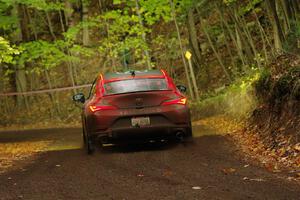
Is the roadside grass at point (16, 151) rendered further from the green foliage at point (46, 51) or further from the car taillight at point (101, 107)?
the green foliage at point (46, 51)

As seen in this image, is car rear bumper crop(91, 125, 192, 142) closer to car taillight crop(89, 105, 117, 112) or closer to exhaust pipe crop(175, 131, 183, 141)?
exhaust pipe crop(175, 131, 183, 141)

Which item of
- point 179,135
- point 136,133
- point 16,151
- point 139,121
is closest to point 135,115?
point 139,121

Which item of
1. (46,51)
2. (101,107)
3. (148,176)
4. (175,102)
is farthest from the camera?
(46,51)

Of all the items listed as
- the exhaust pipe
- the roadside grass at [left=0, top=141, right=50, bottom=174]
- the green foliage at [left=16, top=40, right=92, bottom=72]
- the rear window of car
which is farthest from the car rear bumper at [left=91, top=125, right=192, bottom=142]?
the green foliage at [left=16, top=40, right=92, bottom=72]

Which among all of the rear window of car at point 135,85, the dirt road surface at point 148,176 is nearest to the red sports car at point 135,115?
the rear window of car at point 135,85

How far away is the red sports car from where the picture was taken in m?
10.6

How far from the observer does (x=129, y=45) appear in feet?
76.1

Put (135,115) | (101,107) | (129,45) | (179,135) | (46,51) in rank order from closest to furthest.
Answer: (135,115) → (101,107) → (179,135) → (129,45) → (46,51)

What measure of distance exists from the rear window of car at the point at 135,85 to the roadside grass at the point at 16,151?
8.20 ft

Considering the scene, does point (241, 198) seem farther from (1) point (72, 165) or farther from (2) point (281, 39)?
(2) point (281, 39)

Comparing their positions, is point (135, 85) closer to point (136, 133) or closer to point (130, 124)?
point (130, 124)

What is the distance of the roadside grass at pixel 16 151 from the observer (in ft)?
37.3

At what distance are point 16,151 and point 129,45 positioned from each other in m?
10.4

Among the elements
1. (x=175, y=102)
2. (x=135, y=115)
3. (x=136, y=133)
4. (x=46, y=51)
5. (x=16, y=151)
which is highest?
(x=46, y=51)
